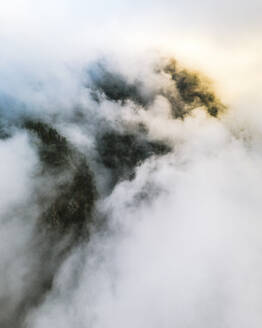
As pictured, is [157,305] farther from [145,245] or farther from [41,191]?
[41,191]

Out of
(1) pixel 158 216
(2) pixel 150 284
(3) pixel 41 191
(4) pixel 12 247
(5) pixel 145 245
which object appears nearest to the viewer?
(4) pixel 12 247

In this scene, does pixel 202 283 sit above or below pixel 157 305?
above

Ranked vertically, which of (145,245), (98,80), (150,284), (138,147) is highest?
(98,80)

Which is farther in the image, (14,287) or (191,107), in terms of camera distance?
(191,107)

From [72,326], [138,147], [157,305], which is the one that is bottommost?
[72,326]

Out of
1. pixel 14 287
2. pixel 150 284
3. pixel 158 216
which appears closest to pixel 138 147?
pixel 158 216

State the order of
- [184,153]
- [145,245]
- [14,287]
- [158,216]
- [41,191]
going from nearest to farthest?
1. [14,287]
2. [41,191]
3. [145,245]
4. [158,216]
5. [184,153]

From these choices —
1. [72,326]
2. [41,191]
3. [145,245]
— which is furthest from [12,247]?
[145,245]

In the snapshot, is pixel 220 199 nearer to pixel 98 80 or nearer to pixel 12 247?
pixel 98 80

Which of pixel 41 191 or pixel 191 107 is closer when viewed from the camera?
pixel 41 191
